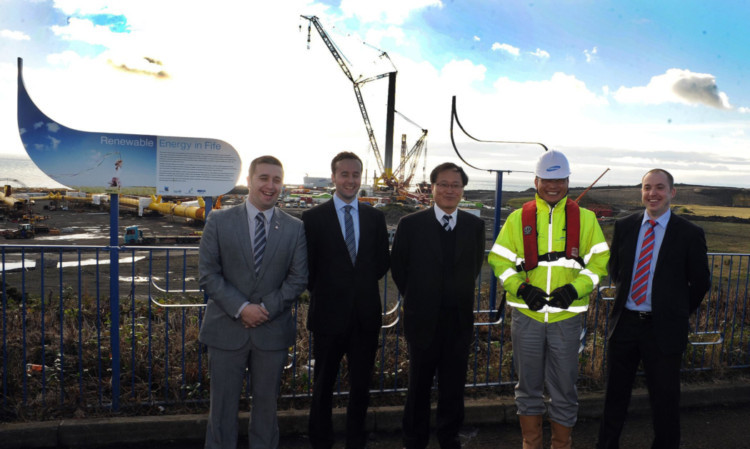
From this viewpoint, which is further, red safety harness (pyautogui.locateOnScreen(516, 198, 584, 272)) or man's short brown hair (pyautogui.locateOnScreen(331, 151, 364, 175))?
man's short brown hair (pyautogui.locateOnScreen(331, 151, 364, 175))

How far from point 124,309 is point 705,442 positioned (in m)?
6.98

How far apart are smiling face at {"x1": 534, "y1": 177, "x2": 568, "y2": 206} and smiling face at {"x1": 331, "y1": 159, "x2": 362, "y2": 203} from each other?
1288 millimetres

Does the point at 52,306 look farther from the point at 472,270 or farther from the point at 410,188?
the point at 410,188

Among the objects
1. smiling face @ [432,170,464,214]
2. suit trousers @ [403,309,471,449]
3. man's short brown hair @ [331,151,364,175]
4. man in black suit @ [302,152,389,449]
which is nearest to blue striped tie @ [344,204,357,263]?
man in black suit @ [302,152,389,449]

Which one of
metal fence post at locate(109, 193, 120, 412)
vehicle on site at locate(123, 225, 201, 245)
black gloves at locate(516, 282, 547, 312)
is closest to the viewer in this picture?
black gloves at locate(516, 282, 547, 312)

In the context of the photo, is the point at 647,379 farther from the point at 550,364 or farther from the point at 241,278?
the point at 241,278

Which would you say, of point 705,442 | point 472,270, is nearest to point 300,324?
point 472,270

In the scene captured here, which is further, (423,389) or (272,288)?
(423,389)

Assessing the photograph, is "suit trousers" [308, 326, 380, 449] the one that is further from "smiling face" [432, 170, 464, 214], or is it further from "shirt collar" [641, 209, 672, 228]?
"shirt collar" [641, 209, 672, 228]

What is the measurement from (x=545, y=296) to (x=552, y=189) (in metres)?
0.74

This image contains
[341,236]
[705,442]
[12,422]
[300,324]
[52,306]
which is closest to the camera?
[341,236]

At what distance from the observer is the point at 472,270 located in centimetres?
356

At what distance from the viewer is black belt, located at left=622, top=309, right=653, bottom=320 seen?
3.51 metres

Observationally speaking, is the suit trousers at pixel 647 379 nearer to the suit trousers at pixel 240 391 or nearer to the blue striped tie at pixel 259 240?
the suit trousers at pixel 240 391
